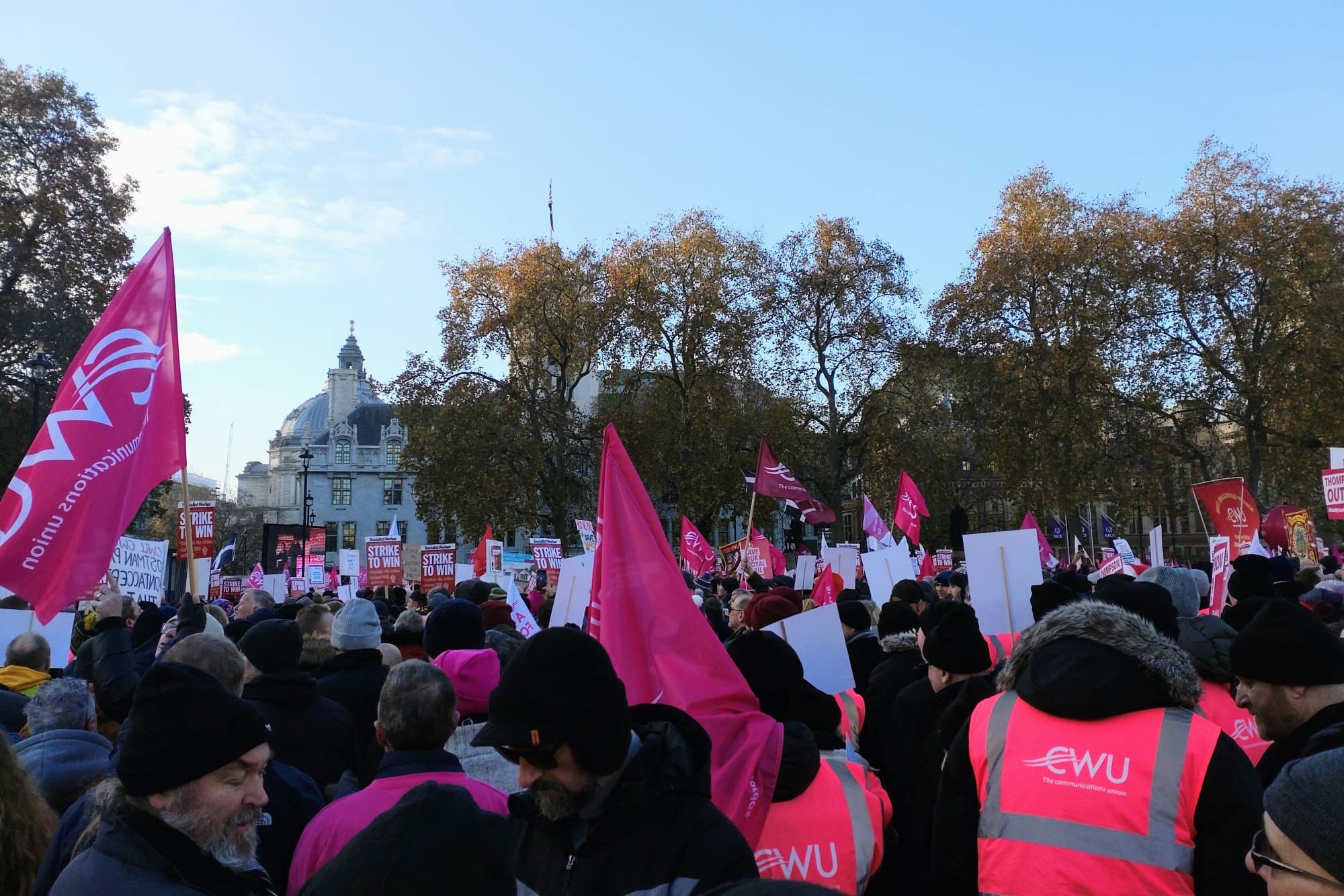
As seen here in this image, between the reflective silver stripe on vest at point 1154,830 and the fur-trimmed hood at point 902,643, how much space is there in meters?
2.54

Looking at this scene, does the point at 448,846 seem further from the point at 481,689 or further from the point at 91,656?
the point at 91,656

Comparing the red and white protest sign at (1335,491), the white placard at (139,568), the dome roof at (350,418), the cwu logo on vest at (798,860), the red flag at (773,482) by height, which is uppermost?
the dome roof at (350,418)

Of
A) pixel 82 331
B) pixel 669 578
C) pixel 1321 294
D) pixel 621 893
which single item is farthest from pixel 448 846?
pixel 1321 294

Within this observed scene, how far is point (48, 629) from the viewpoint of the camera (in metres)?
7.31

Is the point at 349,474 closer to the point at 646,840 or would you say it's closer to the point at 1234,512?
the point at 1234,512

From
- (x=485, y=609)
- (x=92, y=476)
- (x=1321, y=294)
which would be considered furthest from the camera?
(x=1321, y=294)

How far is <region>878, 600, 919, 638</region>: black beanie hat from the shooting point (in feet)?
18.8

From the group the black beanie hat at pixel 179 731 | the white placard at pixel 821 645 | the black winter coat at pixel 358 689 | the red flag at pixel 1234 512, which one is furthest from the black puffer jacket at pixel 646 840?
the red flag at pixel 1234 512

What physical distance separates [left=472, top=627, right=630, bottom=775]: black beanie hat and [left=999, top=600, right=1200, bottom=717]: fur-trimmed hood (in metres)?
1.15

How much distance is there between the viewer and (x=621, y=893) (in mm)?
2314

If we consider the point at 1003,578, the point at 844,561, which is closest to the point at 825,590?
the point at 1003,578

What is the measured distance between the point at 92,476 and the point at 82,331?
26851 millimetres

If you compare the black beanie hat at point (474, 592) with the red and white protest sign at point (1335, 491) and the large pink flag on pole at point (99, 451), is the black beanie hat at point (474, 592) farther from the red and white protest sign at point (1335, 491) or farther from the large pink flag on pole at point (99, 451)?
the red and white protest sign at point (1335, 491)

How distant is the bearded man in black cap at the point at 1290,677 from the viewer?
3133 mm
